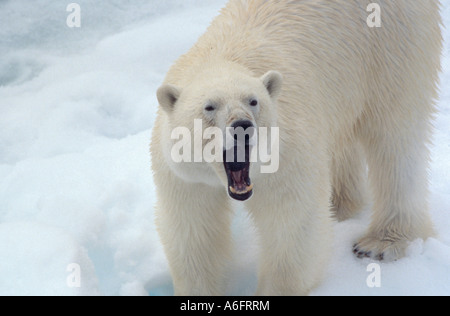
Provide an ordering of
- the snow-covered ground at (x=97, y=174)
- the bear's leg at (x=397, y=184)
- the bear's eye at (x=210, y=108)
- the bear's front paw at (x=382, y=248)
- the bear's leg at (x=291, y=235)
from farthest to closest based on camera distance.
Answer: the bear's front paw at (x=382, y=248) < the bear's leg at (x=397, y=184) < the snow-covered ground at (x=97, y=174) < the bear's leg at (x=291, y=235) < the bear's eye at (x=210, y=108)

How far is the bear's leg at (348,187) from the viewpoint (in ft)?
14.4

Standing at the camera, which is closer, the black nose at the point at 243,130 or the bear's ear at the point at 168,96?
the black nose at the point at 243,130

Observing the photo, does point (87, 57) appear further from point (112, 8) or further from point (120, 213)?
point (120, 213)

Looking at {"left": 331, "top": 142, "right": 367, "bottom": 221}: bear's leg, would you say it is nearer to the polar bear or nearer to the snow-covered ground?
the snow-covered ground

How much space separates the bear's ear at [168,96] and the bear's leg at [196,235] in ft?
1.47

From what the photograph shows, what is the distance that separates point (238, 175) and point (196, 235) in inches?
29.8

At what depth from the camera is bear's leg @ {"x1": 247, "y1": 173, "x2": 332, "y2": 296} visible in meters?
2.99

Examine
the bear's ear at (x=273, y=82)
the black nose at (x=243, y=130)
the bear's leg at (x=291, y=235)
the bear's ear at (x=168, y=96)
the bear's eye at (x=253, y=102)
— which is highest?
the bear's ear at (x=273, y=82)

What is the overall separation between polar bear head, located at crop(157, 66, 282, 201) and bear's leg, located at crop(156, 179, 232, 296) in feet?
0.87

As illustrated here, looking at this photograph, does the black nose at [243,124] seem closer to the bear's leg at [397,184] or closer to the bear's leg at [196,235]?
the bear's leg at [196,235]

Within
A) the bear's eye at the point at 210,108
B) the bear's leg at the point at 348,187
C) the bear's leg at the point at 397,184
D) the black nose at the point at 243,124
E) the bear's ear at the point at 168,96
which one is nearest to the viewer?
the black nose at the point at 243,124

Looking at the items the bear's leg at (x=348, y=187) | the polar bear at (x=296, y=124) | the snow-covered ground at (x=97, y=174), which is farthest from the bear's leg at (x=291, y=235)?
the bear's leg at (x=348, y=187)
